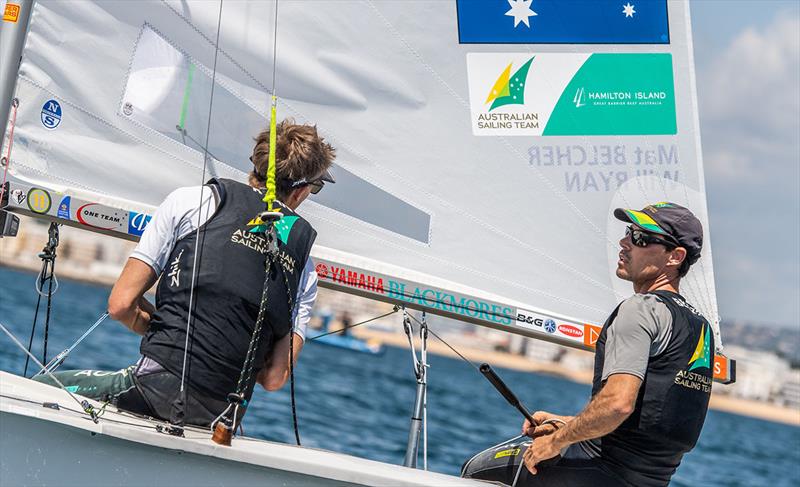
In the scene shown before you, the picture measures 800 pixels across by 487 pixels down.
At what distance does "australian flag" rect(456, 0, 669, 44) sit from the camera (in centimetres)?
338

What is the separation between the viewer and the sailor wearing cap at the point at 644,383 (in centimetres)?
238

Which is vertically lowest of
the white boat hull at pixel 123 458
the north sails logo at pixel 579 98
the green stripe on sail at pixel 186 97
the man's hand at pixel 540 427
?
the white boat hull at pixel 123 458

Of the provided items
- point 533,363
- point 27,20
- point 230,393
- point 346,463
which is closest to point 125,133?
point 27,20

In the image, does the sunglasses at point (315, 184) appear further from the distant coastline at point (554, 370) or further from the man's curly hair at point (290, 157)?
the distant coastline at point (554, 370)

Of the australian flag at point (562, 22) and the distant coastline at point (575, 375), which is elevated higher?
the distant coastline at point (575, 375)

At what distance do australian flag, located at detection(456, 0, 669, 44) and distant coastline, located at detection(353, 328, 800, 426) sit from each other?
56.8 meters

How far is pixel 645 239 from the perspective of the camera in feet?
8.52

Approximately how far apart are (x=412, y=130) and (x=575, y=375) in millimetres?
60804

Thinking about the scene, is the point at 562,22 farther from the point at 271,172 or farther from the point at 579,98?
the point at 271,172

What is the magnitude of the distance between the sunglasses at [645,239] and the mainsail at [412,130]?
695 mm

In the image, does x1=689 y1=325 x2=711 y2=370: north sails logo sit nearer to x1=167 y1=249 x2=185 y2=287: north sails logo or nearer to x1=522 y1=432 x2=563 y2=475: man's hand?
x1=522 y1=432 x2=563 y2=475: man's hand

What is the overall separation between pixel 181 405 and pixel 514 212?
4.78 feet

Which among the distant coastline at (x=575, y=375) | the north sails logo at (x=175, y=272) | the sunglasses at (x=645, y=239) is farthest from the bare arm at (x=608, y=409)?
the distant coastline at (x=575, y=375)

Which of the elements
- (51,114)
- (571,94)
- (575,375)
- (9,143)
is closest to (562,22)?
(571,94)
